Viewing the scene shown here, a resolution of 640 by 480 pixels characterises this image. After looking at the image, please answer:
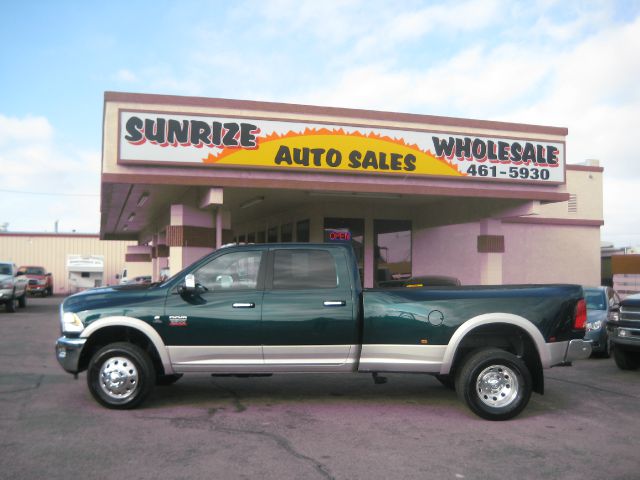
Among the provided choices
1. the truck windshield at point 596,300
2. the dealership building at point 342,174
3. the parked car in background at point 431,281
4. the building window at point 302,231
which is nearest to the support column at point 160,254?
the dealership building at point 342,174

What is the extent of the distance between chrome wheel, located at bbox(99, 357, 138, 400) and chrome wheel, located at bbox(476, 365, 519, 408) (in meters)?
3.92

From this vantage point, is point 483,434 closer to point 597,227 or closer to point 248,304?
point 248,304

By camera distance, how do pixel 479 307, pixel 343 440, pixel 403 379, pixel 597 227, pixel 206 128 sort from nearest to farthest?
pixel 343 440, pixel 479 307, pixel 403 379, pixel 206 128, pixel 597 227

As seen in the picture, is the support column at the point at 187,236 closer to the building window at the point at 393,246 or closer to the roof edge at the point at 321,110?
the roof edge at the point at 321,110

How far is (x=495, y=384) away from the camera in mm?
7102

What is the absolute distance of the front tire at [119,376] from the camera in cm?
714

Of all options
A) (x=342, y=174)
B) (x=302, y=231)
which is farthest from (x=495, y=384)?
(x=302, y=231)

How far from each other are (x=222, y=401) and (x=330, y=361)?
61.0 inches

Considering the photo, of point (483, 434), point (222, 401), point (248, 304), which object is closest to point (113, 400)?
point (222, 401)

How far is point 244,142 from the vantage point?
46.1 ft

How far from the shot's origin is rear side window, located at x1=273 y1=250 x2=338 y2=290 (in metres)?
7.45

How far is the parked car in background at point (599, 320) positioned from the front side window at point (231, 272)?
23.2ft

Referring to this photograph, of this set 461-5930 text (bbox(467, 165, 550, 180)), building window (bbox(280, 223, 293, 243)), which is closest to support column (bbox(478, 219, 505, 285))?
461-5930 text (bbox(467, 165, 550, 180))

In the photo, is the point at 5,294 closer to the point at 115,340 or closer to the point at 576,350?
the point at 115,340
